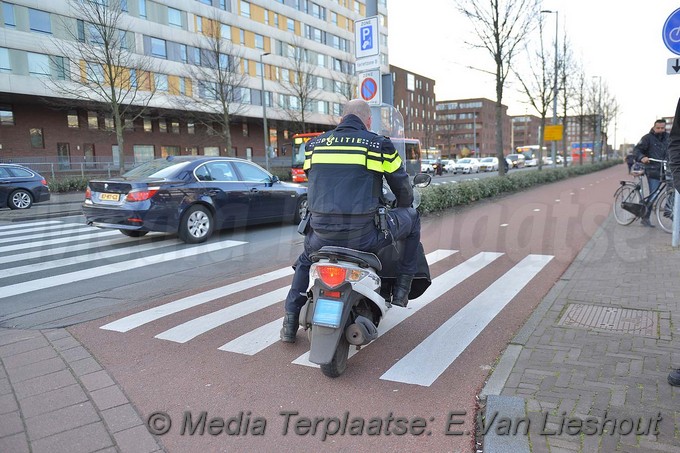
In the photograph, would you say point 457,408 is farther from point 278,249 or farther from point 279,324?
point 278,249

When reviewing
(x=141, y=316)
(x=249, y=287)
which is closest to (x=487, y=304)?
(x=249, y=287)

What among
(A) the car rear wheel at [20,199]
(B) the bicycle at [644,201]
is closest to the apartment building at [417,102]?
(A) the car rear wheel at [20,199]

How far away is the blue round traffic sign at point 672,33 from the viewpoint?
694 centimetres

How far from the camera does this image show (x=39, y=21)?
115ft

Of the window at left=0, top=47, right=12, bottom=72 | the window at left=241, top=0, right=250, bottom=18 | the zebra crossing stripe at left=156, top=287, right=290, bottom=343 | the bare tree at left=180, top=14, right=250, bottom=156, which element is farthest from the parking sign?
the window at left=241, top=0, right=250, bottom=18

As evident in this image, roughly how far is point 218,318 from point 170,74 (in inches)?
1686

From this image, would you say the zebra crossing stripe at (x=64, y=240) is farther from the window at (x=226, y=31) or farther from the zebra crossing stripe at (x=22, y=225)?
the window at (x=226, y=31)

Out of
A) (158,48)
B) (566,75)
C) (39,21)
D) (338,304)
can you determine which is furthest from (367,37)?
(158,48)

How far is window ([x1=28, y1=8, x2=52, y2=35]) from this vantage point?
34.5m

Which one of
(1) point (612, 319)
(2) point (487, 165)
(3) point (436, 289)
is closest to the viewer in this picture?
(1) point (612, 319)

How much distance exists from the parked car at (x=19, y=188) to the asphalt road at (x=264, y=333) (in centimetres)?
824

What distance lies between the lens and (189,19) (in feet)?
149

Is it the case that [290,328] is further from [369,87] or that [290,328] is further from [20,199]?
[20,199]

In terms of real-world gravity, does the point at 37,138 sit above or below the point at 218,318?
above
